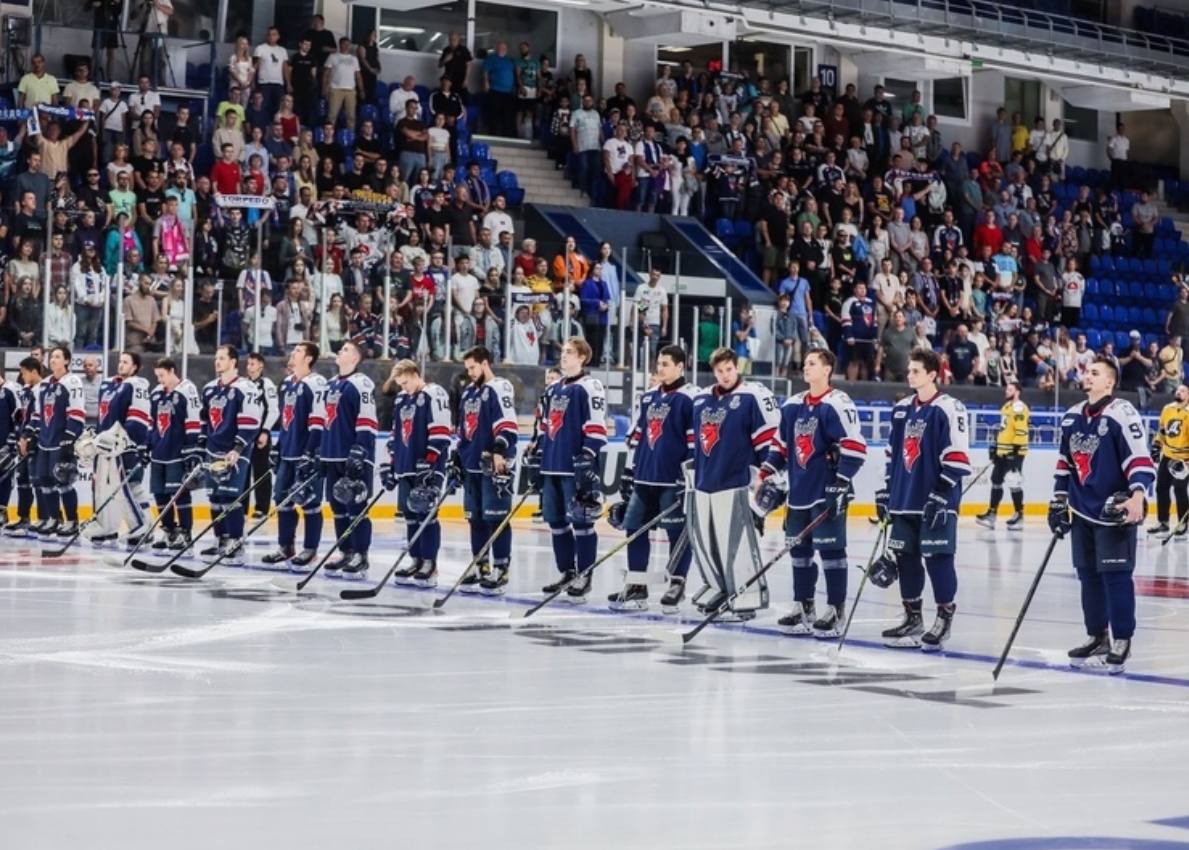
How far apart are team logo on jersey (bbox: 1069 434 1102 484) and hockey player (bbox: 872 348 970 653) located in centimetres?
53

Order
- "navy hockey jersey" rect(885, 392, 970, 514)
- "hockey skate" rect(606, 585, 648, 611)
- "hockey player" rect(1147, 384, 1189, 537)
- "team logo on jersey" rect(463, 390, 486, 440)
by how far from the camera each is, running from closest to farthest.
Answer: "navy hockey jersey" rect(885, 392, 970, 514) → "hockey skate" rect(606, 585, 648, 611) → "team logo on jersey" rect(463, 390, 486, 440) → "hockey player" rect(1147, 384, 1189, 537)

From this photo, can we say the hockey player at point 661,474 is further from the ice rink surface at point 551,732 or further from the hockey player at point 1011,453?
the hockey player at point 1011,453

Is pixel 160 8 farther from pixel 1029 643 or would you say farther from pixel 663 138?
pixel 1029 643

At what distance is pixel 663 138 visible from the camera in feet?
84.0

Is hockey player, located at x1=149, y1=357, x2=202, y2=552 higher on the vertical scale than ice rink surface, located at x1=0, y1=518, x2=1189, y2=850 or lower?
higher

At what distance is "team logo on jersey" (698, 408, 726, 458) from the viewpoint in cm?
1075

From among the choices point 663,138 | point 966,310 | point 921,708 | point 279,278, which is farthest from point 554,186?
point 921,708

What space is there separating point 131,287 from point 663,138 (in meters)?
10.6

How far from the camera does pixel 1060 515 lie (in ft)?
29.6

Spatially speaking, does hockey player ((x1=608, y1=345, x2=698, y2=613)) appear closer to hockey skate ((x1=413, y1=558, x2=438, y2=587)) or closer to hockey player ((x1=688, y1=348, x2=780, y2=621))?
hockey player ((x1=688, y1=348, x2=780, y2=621))

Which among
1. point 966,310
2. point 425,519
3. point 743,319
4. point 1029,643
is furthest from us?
point 966,310

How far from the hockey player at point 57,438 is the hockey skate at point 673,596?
6.24 meters

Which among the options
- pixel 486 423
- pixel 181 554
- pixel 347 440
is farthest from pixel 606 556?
pixel 181 554

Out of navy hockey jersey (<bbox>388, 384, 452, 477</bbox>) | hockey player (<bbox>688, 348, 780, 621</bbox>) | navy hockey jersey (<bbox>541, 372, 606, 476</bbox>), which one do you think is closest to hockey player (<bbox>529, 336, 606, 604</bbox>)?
navy hockey jersey (<bbox>541, 372, 606, 476</bbox>)
